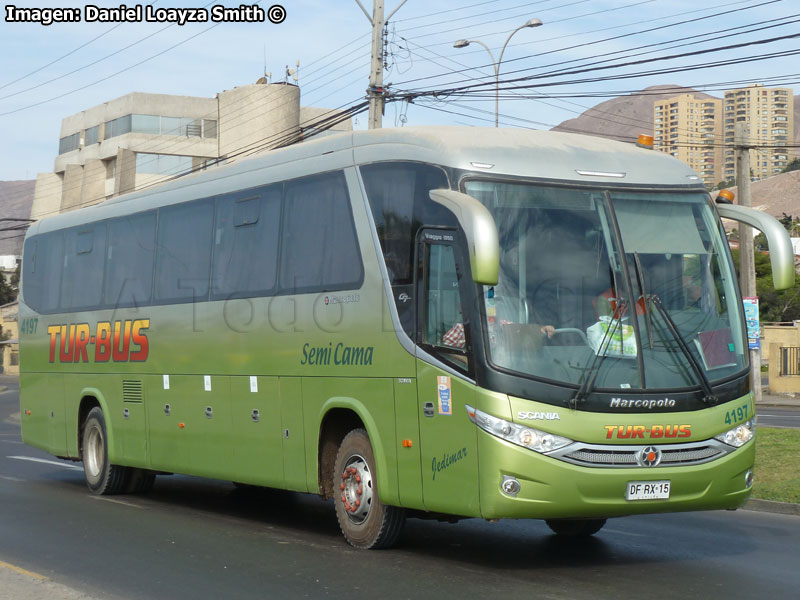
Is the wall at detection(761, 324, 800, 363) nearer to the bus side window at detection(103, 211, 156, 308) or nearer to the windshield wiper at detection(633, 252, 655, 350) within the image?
the bus side window at detection(103, 211, 156, 308)

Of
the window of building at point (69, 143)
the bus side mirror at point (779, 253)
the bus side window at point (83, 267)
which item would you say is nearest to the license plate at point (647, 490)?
the bus side mirror at point (779, 253)

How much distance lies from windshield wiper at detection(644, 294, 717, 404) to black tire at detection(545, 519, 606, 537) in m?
2.44

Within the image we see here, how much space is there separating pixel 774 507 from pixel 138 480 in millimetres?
8140

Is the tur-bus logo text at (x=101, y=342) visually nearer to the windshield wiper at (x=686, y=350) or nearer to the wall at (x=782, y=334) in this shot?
the windshield wiper at (x=686, y=350)

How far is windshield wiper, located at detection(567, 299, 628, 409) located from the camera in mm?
8844

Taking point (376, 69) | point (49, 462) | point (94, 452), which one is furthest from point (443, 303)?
point (376, 69)

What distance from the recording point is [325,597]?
27.2 feet

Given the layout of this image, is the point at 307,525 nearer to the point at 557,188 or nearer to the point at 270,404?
the point at 270,404

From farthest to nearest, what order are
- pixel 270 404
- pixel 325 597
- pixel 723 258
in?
pixel 270 404, pixel 723 258, pixel 325 597

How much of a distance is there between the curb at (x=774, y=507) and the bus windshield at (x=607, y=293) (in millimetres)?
4309

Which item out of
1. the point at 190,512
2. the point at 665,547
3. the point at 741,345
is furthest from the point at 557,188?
the point at 190,512

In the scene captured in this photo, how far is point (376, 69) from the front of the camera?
2586 cm

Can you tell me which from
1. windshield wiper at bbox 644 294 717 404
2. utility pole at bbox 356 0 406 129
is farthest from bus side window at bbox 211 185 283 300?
utility pole at bbox 356 0 406 129

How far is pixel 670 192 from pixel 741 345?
1.38 metres
